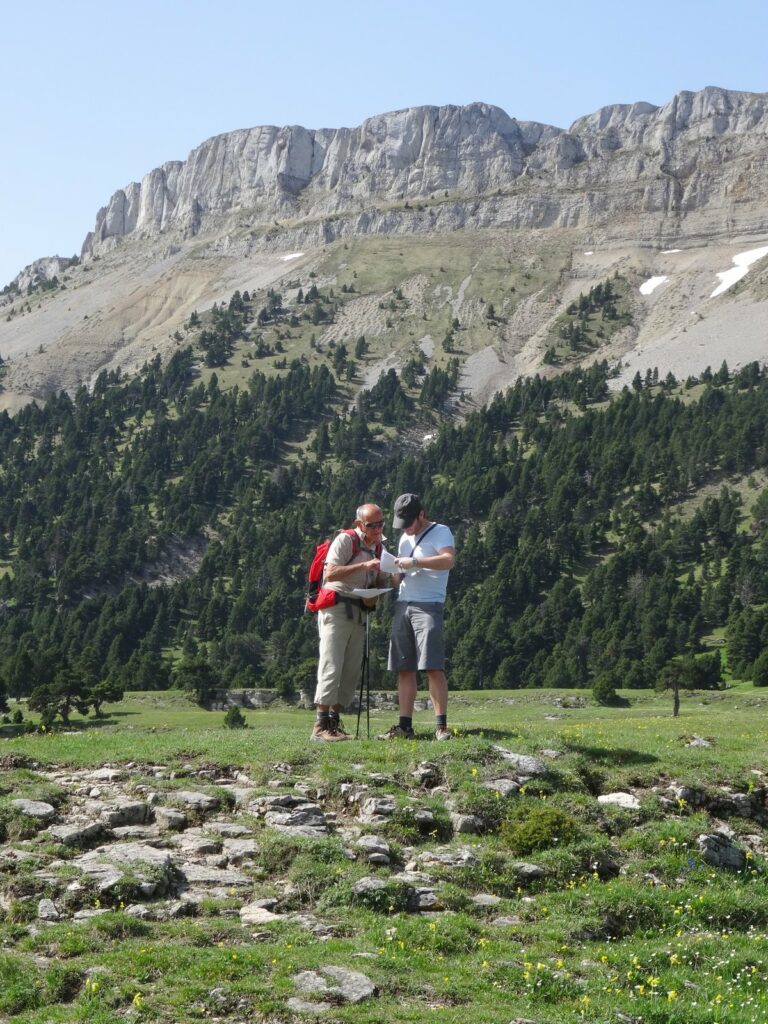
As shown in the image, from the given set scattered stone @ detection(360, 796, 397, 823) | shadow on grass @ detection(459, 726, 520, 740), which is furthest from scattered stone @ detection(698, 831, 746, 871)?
shadow on grass @ detection(459, 726, 520, 740)

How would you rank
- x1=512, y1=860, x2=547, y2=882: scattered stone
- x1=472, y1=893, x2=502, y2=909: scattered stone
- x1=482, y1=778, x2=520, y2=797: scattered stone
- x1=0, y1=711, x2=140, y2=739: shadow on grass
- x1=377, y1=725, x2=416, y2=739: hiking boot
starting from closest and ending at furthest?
x1=472, y1=893, x2=502, y2=909: scattered stone < x1=512, y1=860, x2=547, y2=882: scattered stone < x1=482, y1=778, x2=520, y2=797: scattered stone < x1=377, y1=725, x2=416, y2=739: hiking boot < x1=0, y1=711, x2=140, y2=739: shadow on grass

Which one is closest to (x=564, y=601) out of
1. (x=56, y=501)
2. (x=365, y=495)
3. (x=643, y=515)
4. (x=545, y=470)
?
(x=643, y=515)

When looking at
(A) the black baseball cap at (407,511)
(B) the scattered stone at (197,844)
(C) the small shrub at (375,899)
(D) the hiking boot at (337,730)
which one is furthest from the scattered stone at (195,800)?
(A) the black baseball cap at (407,511)

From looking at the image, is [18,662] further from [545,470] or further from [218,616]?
[545,470]

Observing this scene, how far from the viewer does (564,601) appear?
143125 mm

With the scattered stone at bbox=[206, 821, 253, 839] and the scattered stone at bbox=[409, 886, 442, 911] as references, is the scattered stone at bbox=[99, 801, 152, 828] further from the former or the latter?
the scattered stone at bbox=[409, 886, 442, 911]

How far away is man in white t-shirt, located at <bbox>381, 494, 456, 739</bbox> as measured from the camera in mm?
18031

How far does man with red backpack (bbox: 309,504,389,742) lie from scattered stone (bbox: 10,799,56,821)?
5206 mm

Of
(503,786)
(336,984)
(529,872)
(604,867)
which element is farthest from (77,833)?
(604,867)

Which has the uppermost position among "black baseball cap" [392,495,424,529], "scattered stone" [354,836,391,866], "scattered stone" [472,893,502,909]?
"black baseball cap" [392,495,424,529]

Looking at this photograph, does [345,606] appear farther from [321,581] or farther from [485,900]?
[485,900]

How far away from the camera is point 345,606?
60.7ft

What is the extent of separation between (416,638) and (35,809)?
691 cm

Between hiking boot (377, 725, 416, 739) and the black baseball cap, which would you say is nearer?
the black baseball cap
